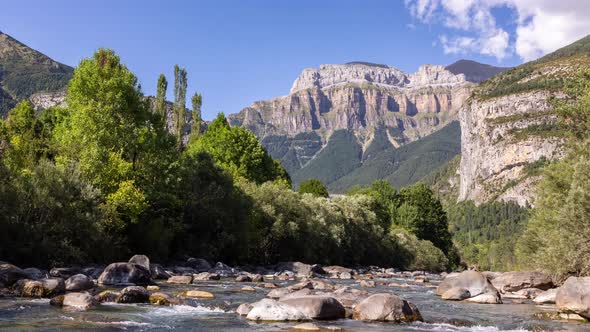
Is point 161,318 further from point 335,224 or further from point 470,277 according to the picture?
point 335,224

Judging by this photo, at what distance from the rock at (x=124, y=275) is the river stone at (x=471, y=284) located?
20157 mm

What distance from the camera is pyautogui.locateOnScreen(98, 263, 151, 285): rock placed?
32656 millimetres

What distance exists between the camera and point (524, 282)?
40375 mm

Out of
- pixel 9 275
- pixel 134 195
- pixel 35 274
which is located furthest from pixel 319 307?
pixel 134 195

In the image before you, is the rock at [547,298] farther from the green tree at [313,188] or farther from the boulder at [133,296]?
the green tree at [313,188]

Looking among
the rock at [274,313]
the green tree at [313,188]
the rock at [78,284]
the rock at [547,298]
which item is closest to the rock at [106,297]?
the rock at [78,284]

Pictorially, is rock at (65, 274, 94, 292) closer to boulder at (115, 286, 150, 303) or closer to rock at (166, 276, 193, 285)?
boulder at (115, 286, 150, 303)

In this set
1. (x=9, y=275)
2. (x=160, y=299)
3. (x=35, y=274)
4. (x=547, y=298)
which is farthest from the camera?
(x=547, y=298)

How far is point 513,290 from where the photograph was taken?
40.3 meters

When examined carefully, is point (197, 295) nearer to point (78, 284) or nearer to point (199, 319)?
point (78, 284)

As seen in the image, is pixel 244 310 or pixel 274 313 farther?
pixel 244 310

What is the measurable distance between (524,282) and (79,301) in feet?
105

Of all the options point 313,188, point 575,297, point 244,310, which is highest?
point 313,188

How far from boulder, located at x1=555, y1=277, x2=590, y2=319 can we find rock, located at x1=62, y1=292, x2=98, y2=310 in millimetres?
21827
